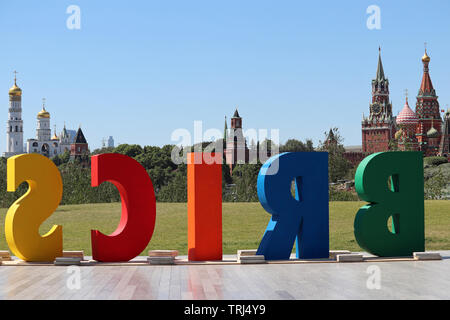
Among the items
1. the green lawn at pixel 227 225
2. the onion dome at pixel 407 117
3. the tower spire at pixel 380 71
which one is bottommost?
the green lawn at pixel 227 225

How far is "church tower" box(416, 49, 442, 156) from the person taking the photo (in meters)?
124

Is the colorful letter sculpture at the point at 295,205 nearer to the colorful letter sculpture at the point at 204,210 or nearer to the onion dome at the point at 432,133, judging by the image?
the colorful letter sculpture at the point at 204,210

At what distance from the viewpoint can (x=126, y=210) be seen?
1523 cm

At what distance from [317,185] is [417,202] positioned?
293 cm

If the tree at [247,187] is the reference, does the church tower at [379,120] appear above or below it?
above

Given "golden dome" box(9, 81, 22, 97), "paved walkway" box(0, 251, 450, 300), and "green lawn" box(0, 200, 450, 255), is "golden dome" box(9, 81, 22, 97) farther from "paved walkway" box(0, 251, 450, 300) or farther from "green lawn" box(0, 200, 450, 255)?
"paved walkway" box(0, 251, 450, 300)

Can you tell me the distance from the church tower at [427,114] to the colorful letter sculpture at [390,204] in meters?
113

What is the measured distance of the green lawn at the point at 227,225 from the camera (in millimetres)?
21391

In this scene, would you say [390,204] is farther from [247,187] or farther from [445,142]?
[445,142]

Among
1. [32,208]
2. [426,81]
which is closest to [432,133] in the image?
[426,81]

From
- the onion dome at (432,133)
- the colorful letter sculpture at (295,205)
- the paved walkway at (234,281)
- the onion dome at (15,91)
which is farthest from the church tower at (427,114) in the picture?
the paved walkway at (234,281)

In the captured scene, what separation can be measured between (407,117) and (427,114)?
4.55 meters

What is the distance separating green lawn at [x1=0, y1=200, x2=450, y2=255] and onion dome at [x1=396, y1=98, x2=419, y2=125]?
94.6 metres
